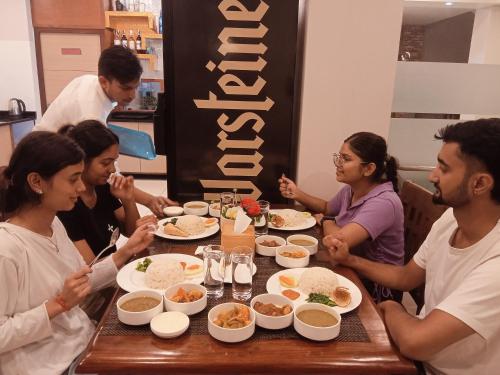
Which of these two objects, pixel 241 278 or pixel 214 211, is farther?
pixel 214 211

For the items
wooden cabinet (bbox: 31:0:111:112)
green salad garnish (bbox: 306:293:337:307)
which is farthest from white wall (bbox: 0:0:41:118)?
green salad garnish (bbox: 306:293:337:307)

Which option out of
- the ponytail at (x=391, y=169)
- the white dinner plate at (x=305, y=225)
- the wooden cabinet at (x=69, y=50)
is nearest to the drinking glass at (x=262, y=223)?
the white dinner plate at (x=305, y=225)

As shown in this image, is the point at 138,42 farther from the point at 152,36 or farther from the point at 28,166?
the point at 28,166

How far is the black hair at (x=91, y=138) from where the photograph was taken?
1698 millimetres

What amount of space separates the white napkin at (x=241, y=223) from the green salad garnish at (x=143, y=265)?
1.11 feet

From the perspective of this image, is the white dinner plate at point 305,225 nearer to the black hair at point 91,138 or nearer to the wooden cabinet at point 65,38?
the black hair at point 91,138

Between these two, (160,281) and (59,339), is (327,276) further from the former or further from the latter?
(59,339)

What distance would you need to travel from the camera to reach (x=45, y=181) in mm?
1210

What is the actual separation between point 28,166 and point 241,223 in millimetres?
744

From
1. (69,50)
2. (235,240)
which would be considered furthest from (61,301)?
(69,50)

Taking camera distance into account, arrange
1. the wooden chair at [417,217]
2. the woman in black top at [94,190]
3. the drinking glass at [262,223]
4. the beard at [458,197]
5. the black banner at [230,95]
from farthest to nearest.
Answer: the black banner at [230,95], the wooden chair at [417,217], the drinking glass at [262,223], the woman in black top at [94,190], the beard at [458,197]

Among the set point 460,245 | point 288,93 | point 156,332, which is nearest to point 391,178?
point 460,245

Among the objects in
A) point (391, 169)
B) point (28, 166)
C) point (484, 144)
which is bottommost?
point (391, 169)

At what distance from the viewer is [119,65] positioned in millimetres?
2211
